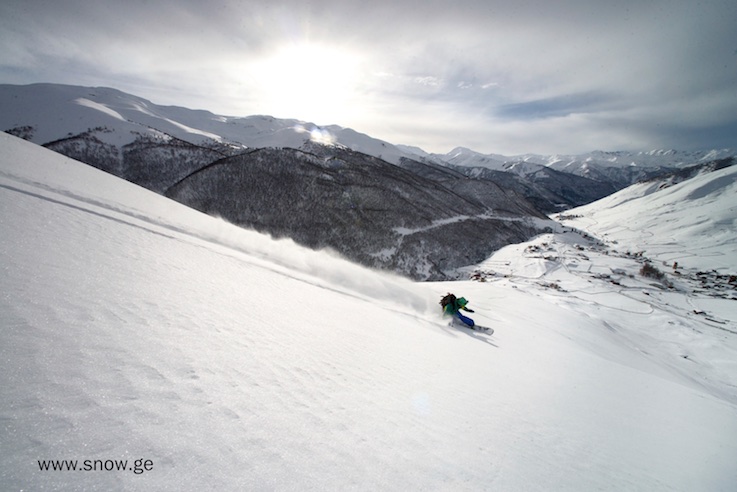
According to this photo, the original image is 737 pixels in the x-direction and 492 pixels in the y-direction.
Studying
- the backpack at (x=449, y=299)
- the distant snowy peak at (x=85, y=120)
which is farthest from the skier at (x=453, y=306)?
the distant snowy peak at (x=85, y=120)

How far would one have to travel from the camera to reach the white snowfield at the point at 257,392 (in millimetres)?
1707

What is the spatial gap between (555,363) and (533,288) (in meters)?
19.8

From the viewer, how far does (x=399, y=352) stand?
18.3 feet

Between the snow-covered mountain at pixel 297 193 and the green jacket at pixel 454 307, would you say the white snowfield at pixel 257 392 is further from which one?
the snow-covered mountain at pixel 297 193

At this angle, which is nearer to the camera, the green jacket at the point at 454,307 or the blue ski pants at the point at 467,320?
the blue ski pants at the point at 467,320

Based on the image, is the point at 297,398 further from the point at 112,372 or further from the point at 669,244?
the point at 669,244

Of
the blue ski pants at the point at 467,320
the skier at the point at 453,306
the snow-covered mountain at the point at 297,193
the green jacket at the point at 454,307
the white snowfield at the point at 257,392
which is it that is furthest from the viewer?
the snow-covered mountain at the point at 297,193

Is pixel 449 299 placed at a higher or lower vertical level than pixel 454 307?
higher

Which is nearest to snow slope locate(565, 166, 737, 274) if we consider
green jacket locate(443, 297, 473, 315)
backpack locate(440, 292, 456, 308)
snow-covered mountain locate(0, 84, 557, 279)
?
snow-covered mountain locate(0, 84, 557, 279)

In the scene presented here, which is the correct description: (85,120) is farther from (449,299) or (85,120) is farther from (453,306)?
(453,306)

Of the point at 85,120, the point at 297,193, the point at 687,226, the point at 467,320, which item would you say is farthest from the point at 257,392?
the point at 85,120

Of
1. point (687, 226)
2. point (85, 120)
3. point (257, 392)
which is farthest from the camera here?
point (85, 120)

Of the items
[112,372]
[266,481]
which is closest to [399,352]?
[266,481]

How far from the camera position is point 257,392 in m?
2.66
